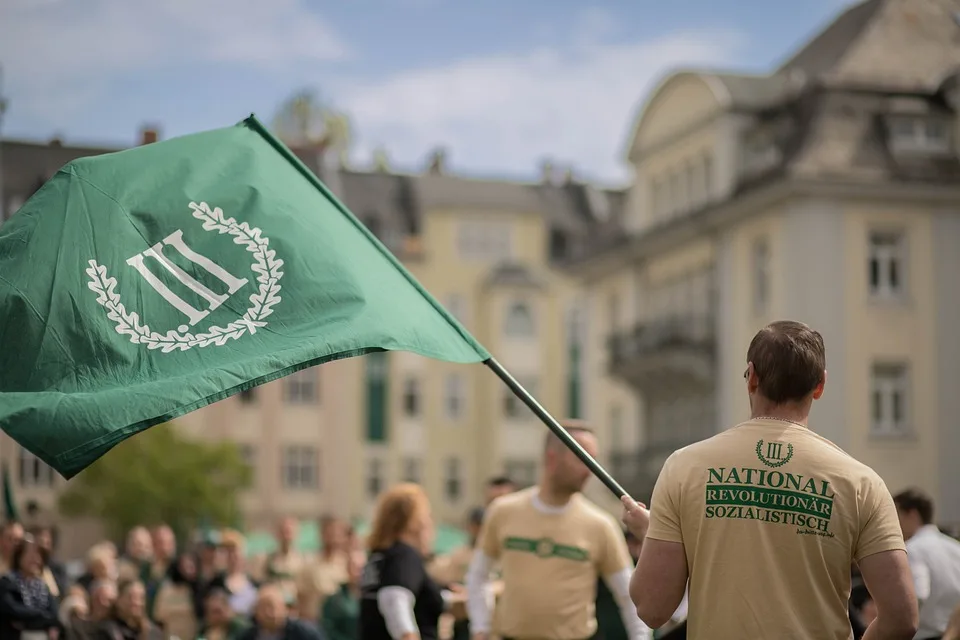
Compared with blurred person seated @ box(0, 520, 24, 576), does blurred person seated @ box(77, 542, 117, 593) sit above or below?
below

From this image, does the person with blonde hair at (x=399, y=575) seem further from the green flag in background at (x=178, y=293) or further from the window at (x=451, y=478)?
the window at (x=451, y=478)

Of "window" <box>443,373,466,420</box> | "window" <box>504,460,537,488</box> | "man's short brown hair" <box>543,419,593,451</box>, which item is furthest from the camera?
"window" <box>443,373,466,420</box>

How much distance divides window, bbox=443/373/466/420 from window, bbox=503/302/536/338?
282cm

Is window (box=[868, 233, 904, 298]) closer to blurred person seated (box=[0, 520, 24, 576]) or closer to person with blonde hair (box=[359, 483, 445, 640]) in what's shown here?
blurred person seated (box=[0, 520, 24, 576])

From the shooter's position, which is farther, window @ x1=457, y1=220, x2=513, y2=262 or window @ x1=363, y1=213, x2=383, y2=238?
window @ x1=363, y1=213, x2=383, y2=238

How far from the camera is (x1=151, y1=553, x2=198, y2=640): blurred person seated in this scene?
1559 centimetres

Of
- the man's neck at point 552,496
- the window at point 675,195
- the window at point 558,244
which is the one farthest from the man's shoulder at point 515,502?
the window at point 558,244

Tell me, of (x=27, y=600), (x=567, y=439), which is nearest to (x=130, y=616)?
(x=27, y=600)

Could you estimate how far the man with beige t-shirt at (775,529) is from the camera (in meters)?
5.17

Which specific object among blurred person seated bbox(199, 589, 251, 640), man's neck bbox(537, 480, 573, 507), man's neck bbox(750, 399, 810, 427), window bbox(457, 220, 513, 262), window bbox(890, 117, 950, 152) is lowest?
blurred person seated bbox(199, 589, 251, 640)

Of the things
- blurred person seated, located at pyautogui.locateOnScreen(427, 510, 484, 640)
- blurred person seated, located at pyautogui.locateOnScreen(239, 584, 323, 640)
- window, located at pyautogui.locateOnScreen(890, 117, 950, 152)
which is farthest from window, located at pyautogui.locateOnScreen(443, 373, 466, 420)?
blurred person seated, located at pyautogui.locateOnScreen(239, 584, 323, 640)

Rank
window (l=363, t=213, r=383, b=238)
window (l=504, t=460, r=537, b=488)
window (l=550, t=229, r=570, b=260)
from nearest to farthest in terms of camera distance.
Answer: window (l=504, t=460, r=537, b=488), window (l=363, t=213, r=383, b=238), window (l=550, t=229, r=570, b=260)

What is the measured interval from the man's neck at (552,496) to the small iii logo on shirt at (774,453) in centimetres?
419

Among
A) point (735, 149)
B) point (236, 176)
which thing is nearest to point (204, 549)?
point (236, 176)
